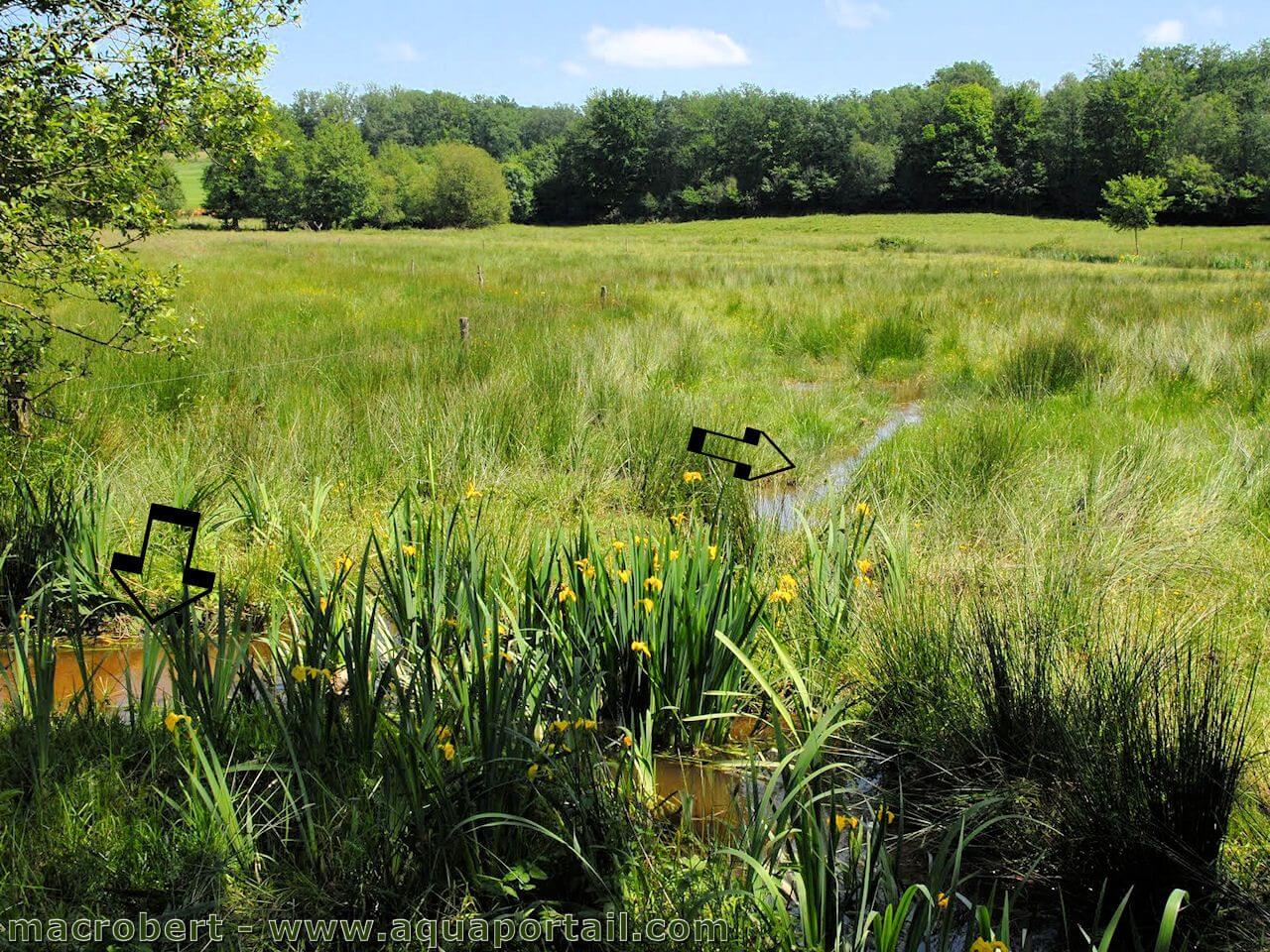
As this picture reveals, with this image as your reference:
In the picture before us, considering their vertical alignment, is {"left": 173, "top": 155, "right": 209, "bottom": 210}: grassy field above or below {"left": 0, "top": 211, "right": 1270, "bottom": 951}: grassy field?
above

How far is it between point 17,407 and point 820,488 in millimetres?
4863

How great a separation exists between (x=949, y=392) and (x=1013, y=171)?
71034 mm

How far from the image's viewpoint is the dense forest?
64188 mm

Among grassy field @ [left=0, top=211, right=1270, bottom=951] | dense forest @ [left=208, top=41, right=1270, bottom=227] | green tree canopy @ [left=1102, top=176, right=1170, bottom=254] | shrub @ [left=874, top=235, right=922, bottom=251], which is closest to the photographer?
grassy field @ [left=0, top=211, right=1270, bottom=951]

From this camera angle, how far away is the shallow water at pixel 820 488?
4.71 metres

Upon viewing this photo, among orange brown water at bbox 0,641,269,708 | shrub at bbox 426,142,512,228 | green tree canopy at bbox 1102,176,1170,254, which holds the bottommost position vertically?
orange brown water at bbox 0,641,269,708

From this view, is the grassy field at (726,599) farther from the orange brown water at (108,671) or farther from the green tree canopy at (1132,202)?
the green tree canopy at (1132,202)

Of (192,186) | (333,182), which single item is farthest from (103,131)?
(192,186)

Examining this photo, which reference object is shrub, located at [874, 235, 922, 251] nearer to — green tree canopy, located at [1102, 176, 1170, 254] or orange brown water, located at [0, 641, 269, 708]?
green tree canopy, located at [1102, 176, 1170, 254]

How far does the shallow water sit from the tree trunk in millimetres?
3981

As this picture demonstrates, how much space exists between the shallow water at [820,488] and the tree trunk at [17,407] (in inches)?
157


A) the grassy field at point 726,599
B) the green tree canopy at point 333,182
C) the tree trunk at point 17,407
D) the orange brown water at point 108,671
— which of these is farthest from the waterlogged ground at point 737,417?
the green tree canopy at point 333,182

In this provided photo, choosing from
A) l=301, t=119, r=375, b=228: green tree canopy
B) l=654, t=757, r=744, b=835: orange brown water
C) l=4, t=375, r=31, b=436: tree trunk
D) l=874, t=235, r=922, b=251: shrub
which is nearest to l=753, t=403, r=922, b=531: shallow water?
l=654, t=757, r=744, b=835: orange brown water

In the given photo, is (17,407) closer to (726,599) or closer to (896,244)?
(726,599)
